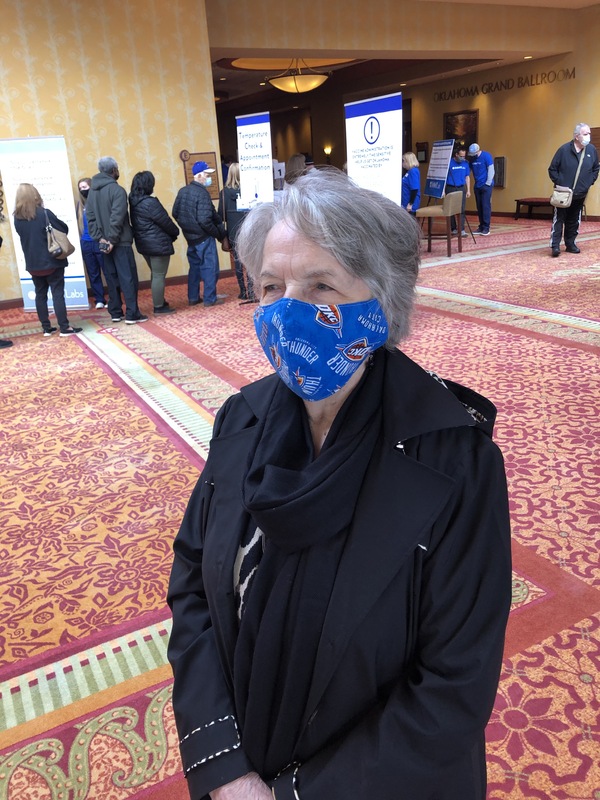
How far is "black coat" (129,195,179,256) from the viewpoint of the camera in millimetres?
7059

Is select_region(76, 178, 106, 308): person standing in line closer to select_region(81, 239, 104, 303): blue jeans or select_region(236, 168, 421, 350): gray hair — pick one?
select_region(81, 239, 104, 303): blue jeans

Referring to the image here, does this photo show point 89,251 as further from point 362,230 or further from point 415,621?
point 415,621

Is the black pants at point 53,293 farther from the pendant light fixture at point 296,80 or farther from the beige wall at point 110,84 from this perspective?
the pendant light fixture at point 296,80

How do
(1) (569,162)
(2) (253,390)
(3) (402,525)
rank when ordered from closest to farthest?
1. (3) (402,525)
2. (2) (253,390)
3. (1) (569,162)

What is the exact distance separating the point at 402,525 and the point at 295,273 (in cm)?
46

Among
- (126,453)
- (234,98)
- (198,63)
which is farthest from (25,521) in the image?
(234,98)

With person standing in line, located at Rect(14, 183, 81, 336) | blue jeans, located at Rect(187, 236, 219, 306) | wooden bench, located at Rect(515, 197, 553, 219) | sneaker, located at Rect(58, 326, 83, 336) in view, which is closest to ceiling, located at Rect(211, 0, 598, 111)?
wooden bench, located at Rect(515, 197, 553, 219)

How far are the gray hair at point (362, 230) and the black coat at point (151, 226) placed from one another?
6.34 meters

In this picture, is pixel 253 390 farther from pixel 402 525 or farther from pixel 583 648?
pixel 583 648

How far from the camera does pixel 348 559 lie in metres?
0.92

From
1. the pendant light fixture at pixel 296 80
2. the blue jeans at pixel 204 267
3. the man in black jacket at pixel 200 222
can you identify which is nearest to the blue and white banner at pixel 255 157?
the man in black jacket at pixel 200 222

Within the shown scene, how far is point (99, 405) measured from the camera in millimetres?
4637

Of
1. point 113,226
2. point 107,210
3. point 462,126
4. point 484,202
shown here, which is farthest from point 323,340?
point 462,126

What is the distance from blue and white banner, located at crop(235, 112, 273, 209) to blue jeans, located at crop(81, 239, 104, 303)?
2.08 meters
